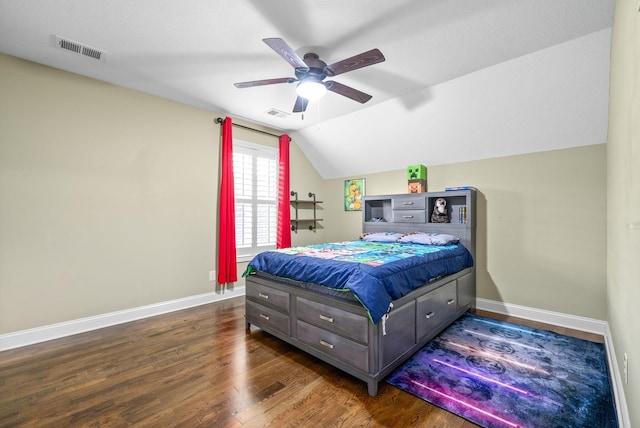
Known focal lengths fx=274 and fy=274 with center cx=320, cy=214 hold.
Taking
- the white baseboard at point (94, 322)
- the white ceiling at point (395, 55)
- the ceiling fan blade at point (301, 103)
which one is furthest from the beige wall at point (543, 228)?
the white baseboard at point (94, 322)

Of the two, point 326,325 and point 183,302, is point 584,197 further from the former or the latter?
point 183,302

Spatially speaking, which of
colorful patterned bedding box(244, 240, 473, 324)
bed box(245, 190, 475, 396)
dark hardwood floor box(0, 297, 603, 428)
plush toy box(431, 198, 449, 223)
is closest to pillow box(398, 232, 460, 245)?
bed box(245, 190, 475, 396)

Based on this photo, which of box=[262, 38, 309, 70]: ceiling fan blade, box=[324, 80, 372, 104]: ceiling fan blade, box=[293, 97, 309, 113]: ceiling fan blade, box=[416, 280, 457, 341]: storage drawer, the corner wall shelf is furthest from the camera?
the corner wall shelf

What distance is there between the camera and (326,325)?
218cm

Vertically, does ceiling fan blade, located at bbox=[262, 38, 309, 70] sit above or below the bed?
above

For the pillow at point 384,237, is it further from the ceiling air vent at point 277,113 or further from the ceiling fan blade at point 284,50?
the ceiling fan blade at point 284,50

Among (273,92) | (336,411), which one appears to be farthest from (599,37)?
(336,411)

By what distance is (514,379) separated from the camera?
6.64ft

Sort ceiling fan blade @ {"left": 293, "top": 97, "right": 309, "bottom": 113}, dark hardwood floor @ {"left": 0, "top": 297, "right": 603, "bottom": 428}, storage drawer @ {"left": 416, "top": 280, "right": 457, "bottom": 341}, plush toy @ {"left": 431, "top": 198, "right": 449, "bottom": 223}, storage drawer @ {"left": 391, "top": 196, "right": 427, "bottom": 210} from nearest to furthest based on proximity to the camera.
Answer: dark hardwood floor @ {"left": 0, "top": 297, "right": 603, "bottom": 428} → storage drawer @ {"left": 416, "top": 280, "right": 457, "bottom": 341} → ceiling fan blade @ {"left": 293, "top": 97, "right": 309, "bottom": 113} → plush toy @ {"left": 431, "top": 198, "right": 449, "bottom": 223} → storage drawer @ {"left": 391, "top": 196, "right": 427, "bottom": 210}

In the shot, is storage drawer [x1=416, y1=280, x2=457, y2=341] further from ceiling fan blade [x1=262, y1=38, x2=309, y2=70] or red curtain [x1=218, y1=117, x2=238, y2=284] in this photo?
red curtain [x1=218, y1=117, x2=238, y2=284]

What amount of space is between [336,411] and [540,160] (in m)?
3.42

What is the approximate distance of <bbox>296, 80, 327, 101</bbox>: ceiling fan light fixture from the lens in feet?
8.02

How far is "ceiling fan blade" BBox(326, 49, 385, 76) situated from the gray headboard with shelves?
85.2 inches

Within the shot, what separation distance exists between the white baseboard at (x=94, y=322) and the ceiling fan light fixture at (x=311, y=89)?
3.04 meters
